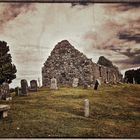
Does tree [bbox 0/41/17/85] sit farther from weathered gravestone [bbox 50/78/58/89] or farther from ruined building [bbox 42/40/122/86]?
weathered gravestone [bbox 50/78/58/89]

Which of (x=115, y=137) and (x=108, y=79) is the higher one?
(x=108, y=79)

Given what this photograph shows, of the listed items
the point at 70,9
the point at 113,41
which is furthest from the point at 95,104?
the point at 70,9

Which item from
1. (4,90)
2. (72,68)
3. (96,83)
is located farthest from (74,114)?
(4,90)

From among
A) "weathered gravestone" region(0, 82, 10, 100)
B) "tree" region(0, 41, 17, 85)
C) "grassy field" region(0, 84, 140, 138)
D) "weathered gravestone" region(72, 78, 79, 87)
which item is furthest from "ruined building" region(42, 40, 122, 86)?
"weathered gravestone" region(0, 82, 10, 100)

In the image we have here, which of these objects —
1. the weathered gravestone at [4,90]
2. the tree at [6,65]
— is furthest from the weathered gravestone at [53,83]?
the weathered gravestone at [4,90]

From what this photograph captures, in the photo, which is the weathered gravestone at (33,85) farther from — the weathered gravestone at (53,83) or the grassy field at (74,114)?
the weathered gravestone at (53,83)

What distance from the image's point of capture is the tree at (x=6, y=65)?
8.38 metres

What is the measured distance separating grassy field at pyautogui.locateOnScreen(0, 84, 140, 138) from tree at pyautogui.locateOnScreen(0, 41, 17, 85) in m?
0.39

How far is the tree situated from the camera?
27.5 ft

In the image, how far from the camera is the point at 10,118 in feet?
27.0

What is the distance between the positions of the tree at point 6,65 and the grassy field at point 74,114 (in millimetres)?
394

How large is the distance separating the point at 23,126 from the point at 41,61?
1.15m

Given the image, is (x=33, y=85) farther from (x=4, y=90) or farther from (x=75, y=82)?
(x=75, y=82)

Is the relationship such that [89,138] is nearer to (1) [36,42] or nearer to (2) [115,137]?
(2) [115,137]
